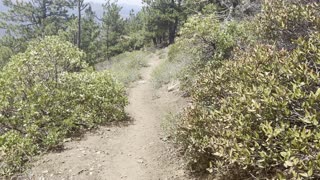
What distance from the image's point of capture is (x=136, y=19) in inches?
1710

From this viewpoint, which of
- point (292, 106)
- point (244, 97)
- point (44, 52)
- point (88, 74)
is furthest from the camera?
point (88, 74)

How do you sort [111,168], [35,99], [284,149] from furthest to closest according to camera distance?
[35,99]
[111,168]
[284,149]

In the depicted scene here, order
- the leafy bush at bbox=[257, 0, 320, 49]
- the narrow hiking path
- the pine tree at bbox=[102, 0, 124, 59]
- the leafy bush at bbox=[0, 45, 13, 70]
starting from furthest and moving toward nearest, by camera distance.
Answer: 1. the pine tree at bbox=[102, 0, 124, 59]
2. the leafy bush at bbox=[0, 45, 13, 70]
3. the narrow hiking path
4. the leafy bush at bbox=[257, 0, 320, 49]

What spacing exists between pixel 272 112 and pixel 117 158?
4.92 m

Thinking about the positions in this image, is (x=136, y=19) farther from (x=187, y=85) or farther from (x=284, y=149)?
(x=284, y=149)

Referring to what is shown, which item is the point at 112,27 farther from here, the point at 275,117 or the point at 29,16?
the point at 275,117

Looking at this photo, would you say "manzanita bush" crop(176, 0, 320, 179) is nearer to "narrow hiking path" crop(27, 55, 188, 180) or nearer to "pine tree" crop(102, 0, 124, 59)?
"narrow hiking path" crop(27, 55, 188, 180)

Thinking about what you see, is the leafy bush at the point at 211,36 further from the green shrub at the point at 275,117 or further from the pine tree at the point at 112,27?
the pine tree at the point at 112,27

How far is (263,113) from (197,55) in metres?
7.45

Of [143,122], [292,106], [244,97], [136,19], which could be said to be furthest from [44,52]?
[136,19]

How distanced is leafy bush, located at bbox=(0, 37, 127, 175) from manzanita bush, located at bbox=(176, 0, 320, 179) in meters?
4.35

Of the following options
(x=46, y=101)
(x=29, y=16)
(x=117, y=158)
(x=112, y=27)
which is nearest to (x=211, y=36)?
(x=117, y=158)

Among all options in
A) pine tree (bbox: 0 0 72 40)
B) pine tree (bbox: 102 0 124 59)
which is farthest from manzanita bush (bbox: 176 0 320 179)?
pine tree (bbox: 102 0 124 59)

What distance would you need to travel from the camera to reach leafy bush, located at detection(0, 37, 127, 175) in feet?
25.9
